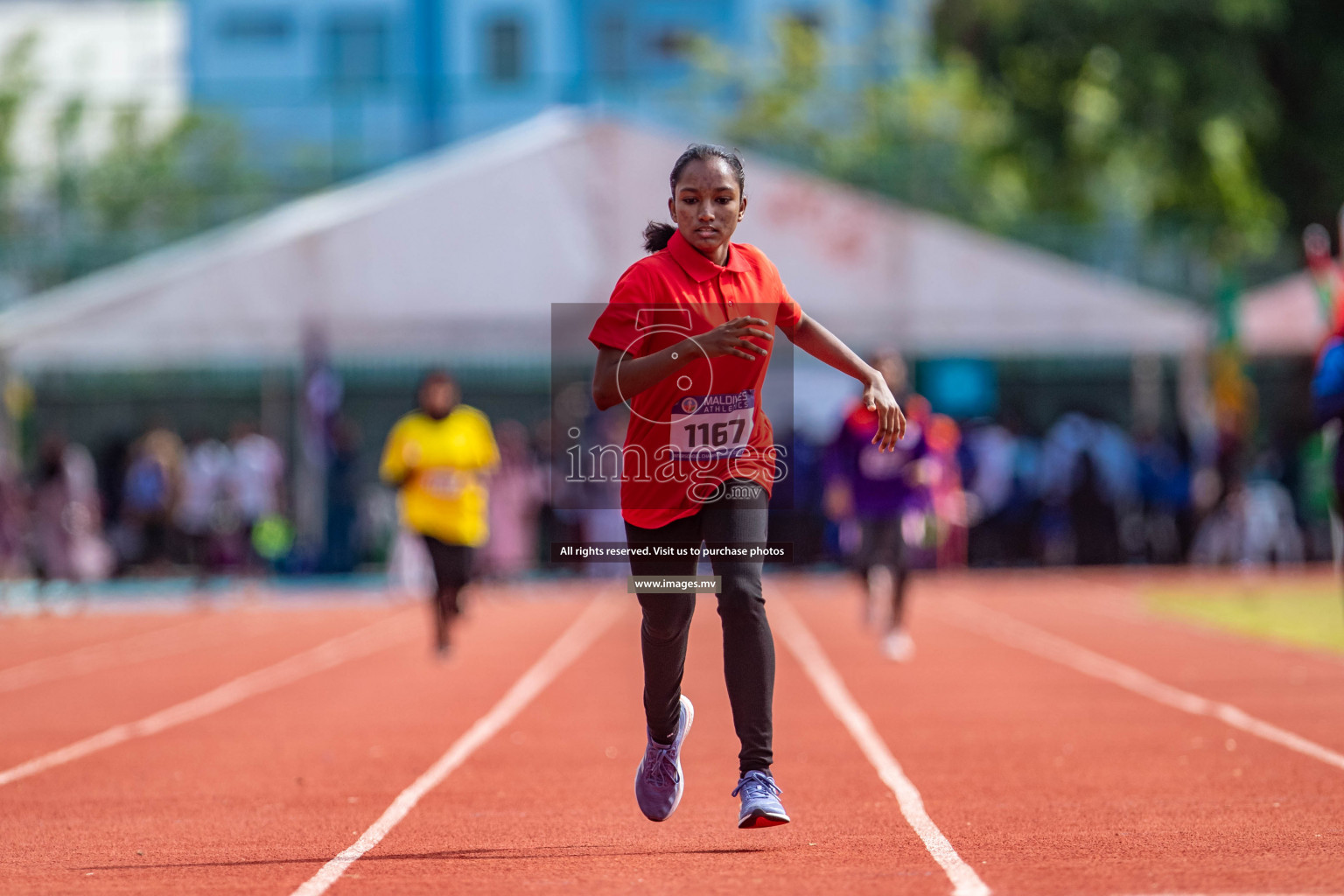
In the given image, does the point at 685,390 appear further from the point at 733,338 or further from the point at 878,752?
the point at 878,752

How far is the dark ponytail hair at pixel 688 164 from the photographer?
252 inches

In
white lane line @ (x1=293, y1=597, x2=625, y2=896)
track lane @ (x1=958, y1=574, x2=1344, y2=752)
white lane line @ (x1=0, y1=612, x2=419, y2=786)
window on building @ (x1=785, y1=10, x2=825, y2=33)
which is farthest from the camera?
window on building @ (x1=785, y1=10, x2=825, y2=33)

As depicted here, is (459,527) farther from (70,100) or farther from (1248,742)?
(70,100)

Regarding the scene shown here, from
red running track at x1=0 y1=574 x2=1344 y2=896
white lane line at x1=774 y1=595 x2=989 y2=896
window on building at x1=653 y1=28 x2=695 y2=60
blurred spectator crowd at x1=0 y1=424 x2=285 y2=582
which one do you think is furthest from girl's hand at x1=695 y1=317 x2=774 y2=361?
window on building at x1=653 y1=28 x2=695 y2=60

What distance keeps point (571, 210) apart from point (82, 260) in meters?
8.21

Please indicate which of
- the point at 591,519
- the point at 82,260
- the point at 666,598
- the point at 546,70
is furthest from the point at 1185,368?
the point at 546,70

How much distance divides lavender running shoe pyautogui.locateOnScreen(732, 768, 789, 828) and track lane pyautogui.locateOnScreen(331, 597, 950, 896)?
130mm

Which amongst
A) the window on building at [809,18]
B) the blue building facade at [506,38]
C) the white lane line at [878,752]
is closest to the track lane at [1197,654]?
the white lane line at [878,752]

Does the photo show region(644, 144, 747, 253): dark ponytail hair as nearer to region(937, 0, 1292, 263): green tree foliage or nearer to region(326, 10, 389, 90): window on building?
region(937, 0, 1292, 263): green tree foliage

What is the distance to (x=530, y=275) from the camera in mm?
23469

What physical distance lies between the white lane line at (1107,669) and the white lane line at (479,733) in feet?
11.1

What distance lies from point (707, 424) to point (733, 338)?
55 cm

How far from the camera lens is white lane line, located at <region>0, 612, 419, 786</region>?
33.2 feet

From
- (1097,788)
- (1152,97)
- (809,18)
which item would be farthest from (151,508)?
(809,18)
